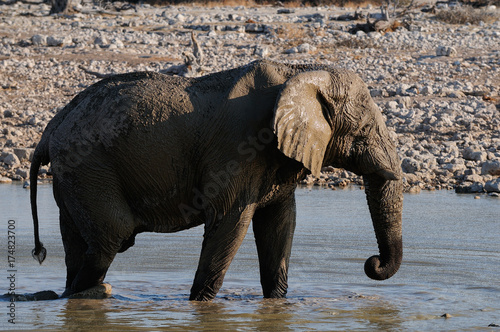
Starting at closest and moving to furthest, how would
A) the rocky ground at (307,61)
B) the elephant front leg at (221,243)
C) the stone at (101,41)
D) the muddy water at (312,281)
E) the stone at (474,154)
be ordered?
1. the muddy water at (312,281)
2. the elephant front leg at (221,243)
3. the stone at (474,154)
4. the rocky ground at (307,61)
5. the stone at (101,41)

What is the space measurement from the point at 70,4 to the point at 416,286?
19.6m

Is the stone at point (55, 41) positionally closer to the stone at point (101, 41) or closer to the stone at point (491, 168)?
the stone at point (101, 41)

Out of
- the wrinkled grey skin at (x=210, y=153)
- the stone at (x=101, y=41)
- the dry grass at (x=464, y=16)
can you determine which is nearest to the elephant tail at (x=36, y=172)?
the wrinkled grey skin at (x=210, y=153)

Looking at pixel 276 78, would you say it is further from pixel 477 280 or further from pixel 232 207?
pixel 477 280

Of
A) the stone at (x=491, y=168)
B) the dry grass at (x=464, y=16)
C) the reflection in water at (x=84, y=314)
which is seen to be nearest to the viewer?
the reflection in water at (x=84, y=314)

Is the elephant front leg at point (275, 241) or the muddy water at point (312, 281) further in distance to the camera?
the elephant front leg at point (275, 241)

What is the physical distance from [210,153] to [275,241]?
33.1 inches

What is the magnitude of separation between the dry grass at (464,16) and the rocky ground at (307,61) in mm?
303

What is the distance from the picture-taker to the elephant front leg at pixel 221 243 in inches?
206

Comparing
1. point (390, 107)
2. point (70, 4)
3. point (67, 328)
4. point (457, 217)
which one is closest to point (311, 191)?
point (457, 217)

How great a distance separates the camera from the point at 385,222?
214 inches

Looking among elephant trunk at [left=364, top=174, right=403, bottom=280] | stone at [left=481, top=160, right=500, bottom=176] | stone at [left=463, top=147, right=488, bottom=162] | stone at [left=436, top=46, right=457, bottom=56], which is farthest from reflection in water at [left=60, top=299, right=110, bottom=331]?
stone at [left=436, top=46, right=457, bottom=56]

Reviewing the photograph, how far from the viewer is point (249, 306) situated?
557cm

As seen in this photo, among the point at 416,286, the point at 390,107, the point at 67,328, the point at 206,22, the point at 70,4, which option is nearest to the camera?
the point at 67,328
